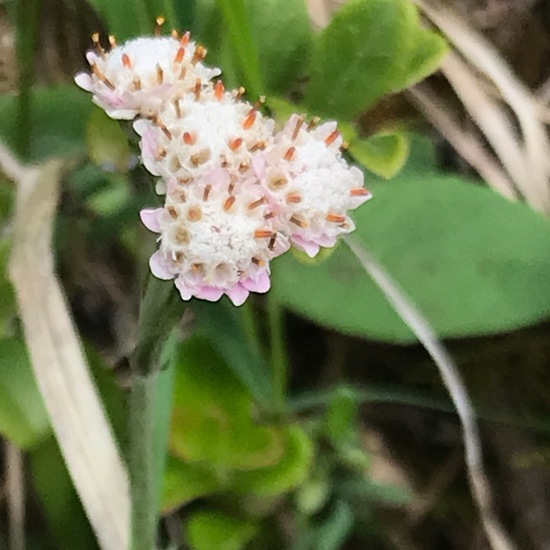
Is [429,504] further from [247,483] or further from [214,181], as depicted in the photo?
[214,181]

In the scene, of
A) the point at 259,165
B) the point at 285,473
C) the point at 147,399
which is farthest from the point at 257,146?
the point at 285,473

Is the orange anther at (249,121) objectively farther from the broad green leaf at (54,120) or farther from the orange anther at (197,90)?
the broad green leaf at (54,120)

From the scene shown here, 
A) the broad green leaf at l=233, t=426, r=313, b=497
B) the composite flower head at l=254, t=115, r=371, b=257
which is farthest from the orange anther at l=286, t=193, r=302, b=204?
the broad green leaf at l=233, t=426, r=313, b=497

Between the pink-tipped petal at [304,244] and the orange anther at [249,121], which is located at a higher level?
the orange anther at [249,121]

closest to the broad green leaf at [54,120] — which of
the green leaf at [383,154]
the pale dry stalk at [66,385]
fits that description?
the pale dry stalk at [66,385]

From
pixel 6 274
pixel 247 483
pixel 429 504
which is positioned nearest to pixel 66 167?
pixel 6 274

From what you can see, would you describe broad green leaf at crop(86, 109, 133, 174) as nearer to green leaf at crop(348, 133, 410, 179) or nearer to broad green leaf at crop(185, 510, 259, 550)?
green leaf at crop(348, 133, 410, 179)

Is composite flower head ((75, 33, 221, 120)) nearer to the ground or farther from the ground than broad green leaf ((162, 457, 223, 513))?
farther from the ground
